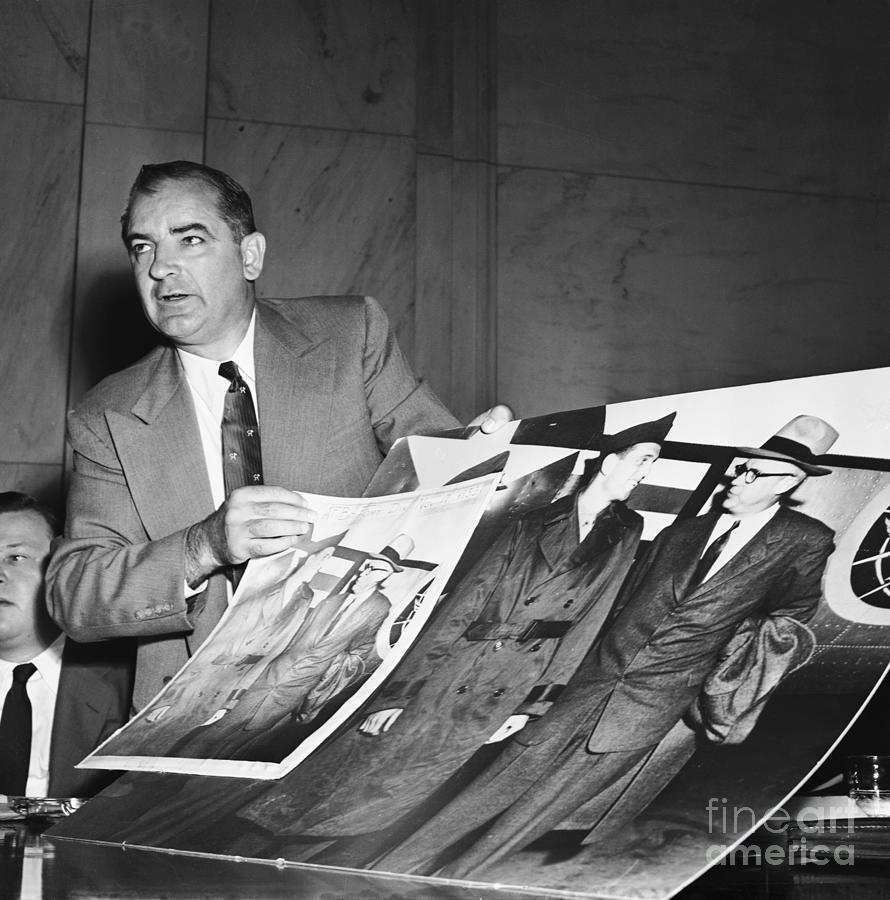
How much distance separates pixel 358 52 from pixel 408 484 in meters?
3.07

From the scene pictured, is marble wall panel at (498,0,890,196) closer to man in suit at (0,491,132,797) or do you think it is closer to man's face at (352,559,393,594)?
man in suit at (0,491,132,797)

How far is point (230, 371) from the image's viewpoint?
204cm

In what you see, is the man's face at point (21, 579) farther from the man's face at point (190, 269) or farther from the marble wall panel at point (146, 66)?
the marble wall panel at point (146, 66)

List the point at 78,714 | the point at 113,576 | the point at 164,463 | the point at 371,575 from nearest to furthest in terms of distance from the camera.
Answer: the point at 371,575 < the point at 113,576 < the point at 164,463 < the point at 78,714

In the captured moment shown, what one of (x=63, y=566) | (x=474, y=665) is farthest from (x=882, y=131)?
(x=474, y=665)

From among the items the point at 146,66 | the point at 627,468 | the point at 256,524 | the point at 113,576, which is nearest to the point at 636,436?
the point at 627,468

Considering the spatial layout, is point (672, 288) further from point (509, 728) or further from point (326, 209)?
point (509, 728)

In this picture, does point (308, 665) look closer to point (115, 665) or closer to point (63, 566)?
point (63, 566)

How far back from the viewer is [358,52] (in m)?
4.25

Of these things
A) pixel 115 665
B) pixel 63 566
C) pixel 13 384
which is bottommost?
pixel 115 665

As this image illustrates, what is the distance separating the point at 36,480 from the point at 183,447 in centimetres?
215

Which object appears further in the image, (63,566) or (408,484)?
(63,566)

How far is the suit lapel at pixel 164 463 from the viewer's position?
189 cm

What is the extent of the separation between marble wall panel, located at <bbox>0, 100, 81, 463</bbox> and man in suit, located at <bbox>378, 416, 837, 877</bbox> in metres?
3.23
